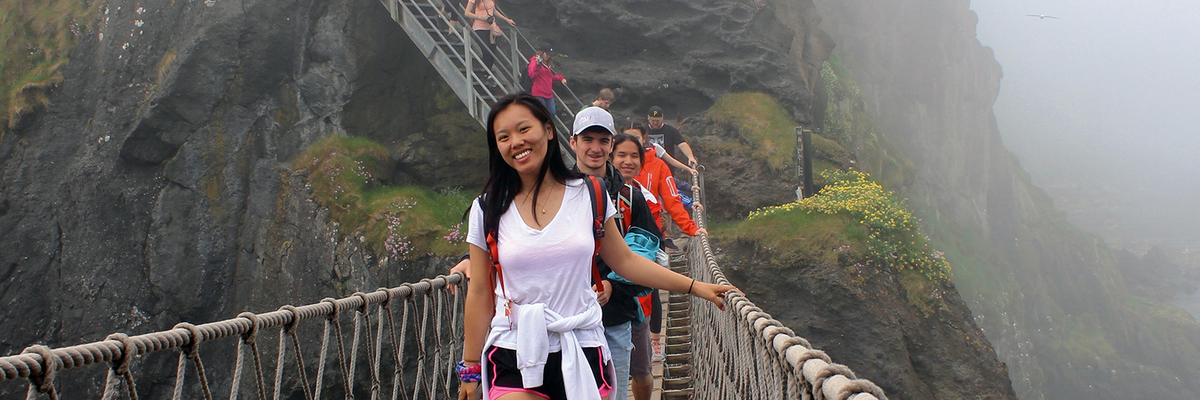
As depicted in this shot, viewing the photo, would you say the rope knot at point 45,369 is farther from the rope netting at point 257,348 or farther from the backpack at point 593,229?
the backpack at point 593,229

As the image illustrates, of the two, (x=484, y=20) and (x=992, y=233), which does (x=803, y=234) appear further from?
(x=992, y=233)

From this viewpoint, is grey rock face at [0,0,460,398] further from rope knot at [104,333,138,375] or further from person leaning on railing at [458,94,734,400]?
person leaning on railing at [458,94,734,400]

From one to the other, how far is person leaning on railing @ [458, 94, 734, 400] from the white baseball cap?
657mm

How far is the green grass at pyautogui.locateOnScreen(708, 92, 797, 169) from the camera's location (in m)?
9.67

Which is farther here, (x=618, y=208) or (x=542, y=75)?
(x=542, y=75)

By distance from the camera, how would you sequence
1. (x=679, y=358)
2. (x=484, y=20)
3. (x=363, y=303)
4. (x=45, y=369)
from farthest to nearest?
(x=484, y=20) → (x=679, y=358) → (x=363, y=303) → (x=45, y=369)

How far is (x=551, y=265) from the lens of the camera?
1.72 metres

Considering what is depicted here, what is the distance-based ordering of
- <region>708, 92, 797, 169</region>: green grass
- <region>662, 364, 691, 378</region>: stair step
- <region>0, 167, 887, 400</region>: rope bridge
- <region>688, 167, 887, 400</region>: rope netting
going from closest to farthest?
<region>688, 167, 887, 400</region>: rope netting, <region>0, 167, 887, 400</region>: rope bridge, <region>662, 364, 691, 378</region>: stair step, <region>708, 92, 797, 169</region>: green grass

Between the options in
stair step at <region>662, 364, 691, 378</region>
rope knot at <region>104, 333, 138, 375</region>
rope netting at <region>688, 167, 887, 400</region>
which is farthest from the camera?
stair step at <region>662, 364, 691, 378</region>

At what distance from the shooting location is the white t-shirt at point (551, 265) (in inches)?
67.9

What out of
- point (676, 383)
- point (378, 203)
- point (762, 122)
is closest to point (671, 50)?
point (762, 122)

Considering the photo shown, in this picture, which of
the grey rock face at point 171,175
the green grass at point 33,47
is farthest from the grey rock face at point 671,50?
the green grass at point 33,47

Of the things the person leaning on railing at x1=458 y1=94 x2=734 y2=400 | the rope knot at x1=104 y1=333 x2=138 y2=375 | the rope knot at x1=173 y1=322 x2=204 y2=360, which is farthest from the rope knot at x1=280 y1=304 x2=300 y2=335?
the person leaning on railing at x1=458 y1=94 x2=734 y2=400

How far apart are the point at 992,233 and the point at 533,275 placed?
3874cm
